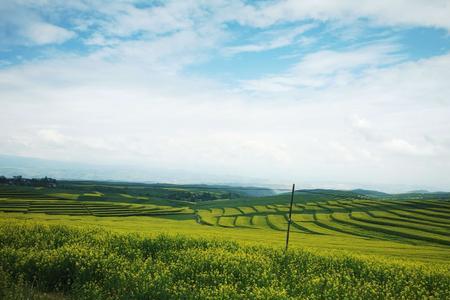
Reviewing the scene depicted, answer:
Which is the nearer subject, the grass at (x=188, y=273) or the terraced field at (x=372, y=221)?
the grass at (x=188, y=273)

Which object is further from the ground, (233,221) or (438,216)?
(438,216)

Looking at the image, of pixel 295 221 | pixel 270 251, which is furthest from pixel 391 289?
pixel 295 221

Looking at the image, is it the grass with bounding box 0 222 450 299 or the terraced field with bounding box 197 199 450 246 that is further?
the terraced field with bounding box 197 199 450 246

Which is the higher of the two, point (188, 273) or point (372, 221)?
point (188, 273)

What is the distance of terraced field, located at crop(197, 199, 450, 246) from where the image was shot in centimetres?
5191

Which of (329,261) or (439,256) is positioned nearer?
(329,261)

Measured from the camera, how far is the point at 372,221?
6388cm

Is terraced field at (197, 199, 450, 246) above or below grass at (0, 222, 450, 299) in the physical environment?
below

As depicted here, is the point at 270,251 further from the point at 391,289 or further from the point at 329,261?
the point at 391,289

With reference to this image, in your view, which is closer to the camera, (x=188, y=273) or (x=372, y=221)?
(x=188, y=273)

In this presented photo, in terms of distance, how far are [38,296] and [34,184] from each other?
483 ft

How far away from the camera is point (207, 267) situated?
1805 cm

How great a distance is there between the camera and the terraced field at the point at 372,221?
5191 cm

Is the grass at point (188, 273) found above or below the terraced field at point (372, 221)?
above
